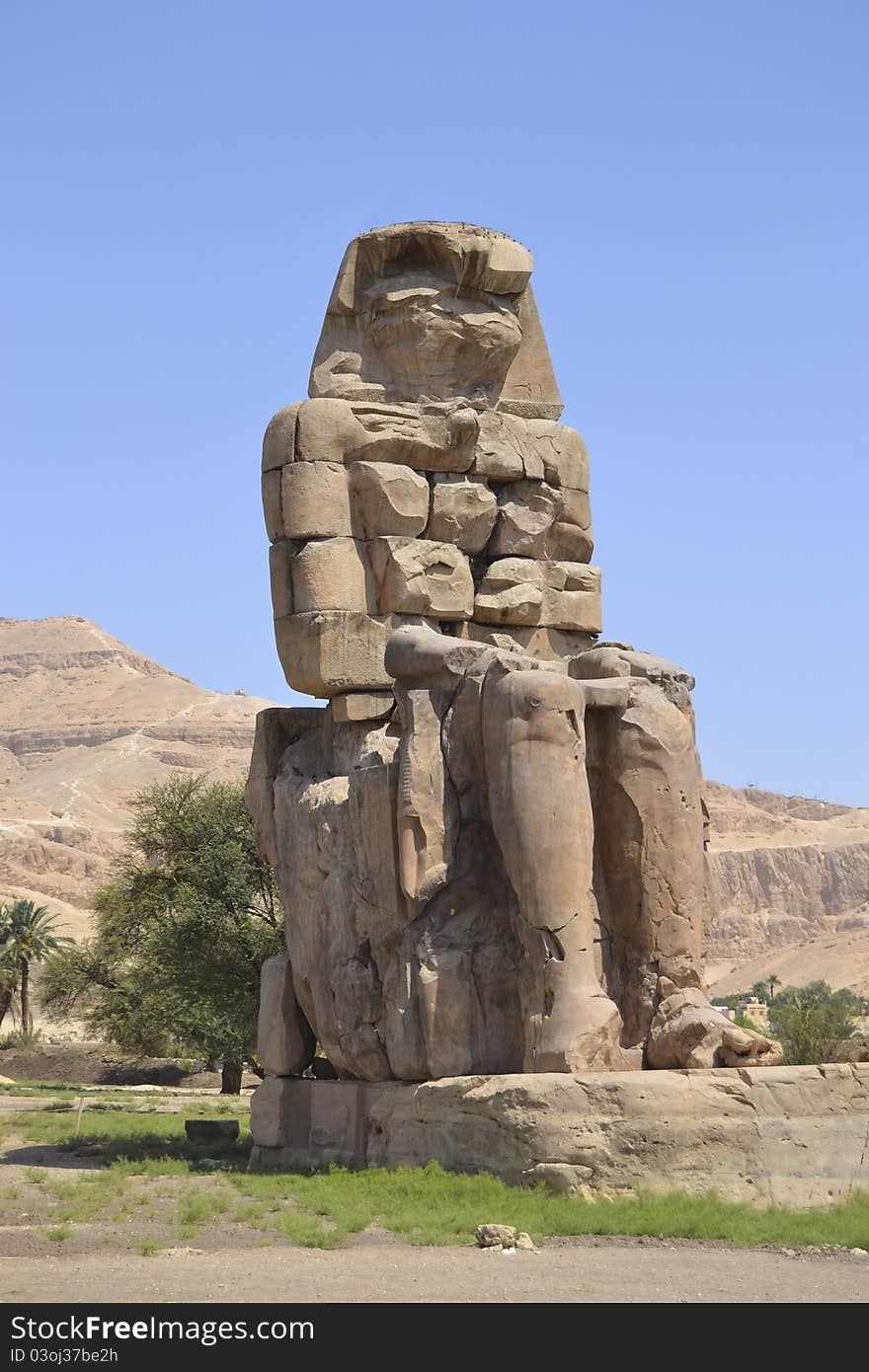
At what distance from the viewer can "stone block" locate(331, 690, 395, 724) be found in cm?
973

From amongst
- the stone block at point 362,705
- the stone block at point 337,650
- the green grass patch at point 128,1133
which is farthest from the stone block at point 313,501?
the green grass patch at point 128,1133

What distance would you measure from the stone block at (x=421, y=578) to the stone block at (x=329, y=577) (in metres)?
0.14

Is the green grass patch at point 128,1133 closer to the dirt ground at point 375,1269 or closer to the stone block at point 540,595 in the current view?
the dirt ground at point 375,1269

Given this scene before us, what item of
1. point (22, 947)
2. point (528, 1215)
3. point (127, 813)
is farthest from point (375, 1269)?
point (127, 813)

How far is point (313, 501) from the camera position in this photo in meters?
9.80

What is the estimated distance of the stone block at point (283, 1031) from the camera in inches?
387

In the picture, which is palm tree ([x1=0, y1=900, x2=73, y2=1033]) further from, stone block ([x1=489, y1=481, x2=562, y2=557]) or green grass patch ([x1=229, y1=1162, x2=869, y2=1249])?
green grass patch ([x1=229, y1=1162, x2=869, y2=1249])

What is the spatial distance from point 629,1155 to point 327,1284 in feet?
6.51

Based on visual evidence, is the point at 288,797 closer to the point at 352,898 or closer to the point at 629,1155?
the point at 352,898

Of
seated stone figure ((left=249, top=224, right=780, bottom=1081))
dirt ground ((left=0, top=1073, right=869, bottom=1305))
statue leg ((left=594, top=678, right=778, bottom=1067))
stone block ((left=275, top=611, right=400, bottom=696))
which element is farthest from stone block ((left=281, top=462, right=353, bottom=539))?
dirt ground ((left=0, top=1073, right=869, bottom=1305))

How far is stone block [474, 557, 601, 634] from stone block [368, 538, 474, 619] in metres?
0.20

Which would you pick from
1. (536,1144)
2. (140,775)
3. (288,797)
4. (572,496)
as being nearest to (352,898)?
(288,797)

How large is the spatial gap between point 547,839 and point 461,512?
A: 271 cm

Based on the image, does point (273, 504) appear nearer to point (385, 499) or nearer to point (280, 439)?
point (280, 439)
